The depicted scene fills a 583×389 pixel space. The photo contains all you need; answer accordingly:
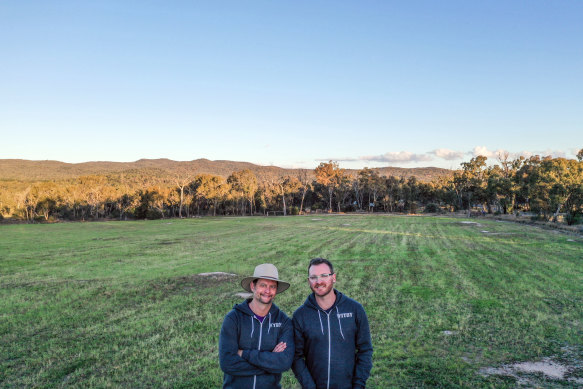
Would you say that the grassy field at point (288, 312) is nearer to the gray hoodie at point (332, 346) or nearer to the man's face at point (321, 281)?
the gray hoodie at point (332, 346)

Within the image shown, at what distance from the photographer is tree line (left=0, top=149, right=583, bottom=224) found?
72.9 metres

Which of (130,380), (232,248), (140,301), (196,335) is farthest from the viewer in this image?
(232,248)

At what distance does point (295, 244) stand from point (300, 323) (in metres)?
23.3

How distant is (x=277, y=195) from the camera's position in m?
95.3

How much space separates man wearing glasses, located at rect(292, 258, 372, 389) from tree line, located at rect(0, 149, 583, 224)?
64578 mm

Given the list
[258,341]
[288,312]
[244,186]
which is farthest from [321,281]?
[244,186]

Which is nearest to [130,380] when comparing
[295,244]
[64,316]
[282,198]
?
[64,316]

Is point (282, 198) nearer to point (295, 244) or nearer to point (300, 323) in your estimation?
point (295, 244)

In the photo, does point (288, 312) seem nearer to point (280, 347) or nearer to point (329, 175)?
point (280, 347)

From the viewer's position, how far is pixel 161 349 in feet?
26.2

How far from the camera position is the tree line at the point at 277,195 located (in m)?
72.9

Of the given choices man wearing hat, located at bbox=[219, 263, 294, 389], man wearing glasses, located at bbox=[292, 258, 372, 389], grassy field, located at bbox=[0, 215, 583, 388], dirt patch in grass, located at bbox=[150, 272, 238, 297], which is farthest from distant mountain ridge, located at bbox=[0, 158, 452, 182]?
man wearing hat, located at bbox=[219, 263, 294, 389]

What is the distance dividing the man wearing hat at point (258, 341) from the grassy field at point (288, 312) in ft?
9.35

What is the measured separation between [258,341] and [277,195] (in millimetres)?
91276
